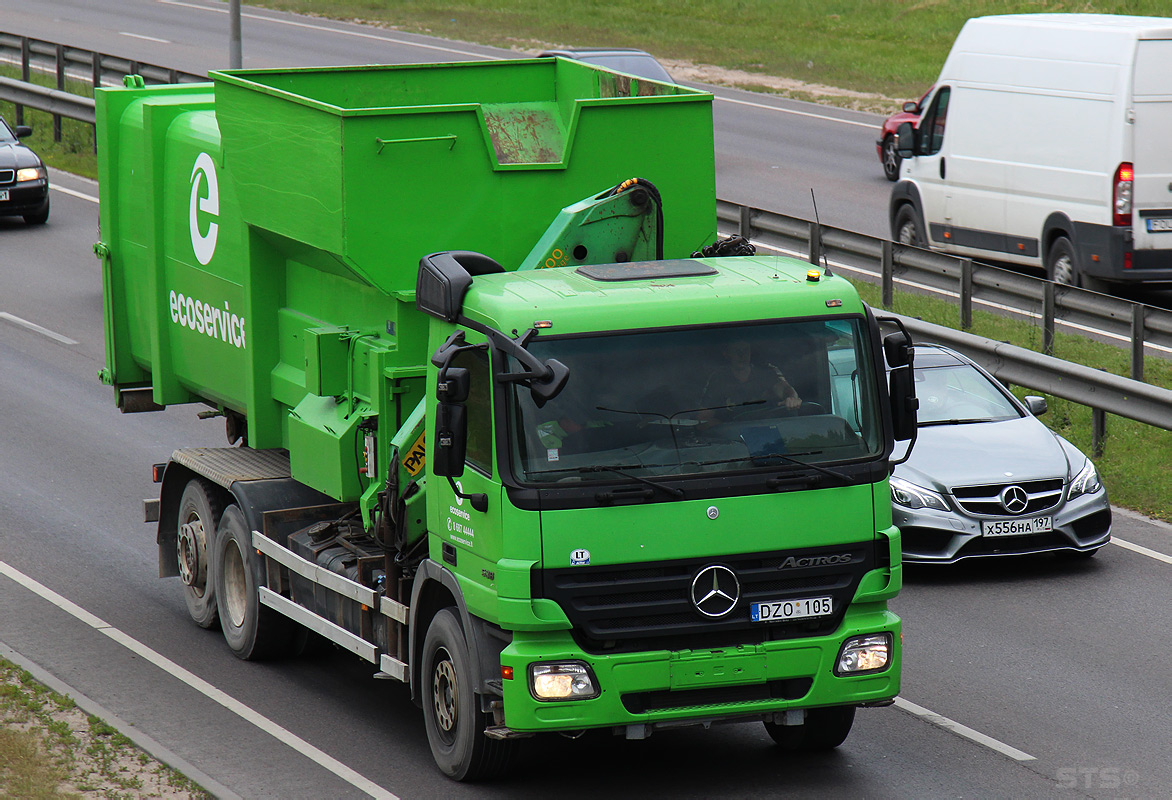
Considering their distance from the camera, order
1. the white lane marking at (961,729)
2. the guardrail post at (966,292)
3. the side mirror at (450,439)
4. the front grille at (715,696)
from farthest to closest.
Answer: the guardrail post at (966,292)
the white lane marking at (961,729)
the front grille at (715,696)
the side mirror at (450,439)

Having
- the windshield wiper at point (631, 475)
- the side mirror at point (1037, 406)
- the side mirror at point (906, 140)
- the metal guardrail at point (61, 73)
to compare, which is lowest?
the side mirror at point (1037, 406)

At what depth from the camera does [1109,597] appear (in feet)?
39.5

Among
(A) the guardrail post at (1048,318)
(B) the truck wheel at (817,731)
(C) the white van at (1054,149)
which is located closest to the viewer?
(B) the truck wheel at (817,731)

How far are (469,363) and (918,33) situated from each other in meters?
38.7

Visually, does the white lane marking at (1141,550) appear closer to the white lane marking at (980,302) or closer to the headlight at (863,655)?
the white lane marking at (980,302)

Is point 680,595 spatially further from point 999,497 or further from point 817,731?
point 999,497

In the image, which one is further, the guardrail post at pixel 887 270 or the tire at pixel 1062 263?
the tire at pixel 1062 263

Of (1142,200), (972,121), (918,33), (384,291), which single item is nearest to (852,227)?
(972,121)

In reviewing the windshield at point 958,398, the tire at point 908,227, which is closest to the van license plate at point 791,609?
the windshield at point 958,398

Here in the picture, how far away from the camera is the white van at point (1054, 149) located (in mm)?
18844

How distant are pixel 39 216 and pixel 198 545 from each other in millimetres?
15734

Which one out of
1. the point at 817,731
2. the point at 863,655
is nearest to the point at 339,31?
the point at 817,731

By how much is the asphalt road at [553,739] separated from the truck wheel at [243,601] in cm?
13

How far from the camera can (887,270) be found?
64.4ft
